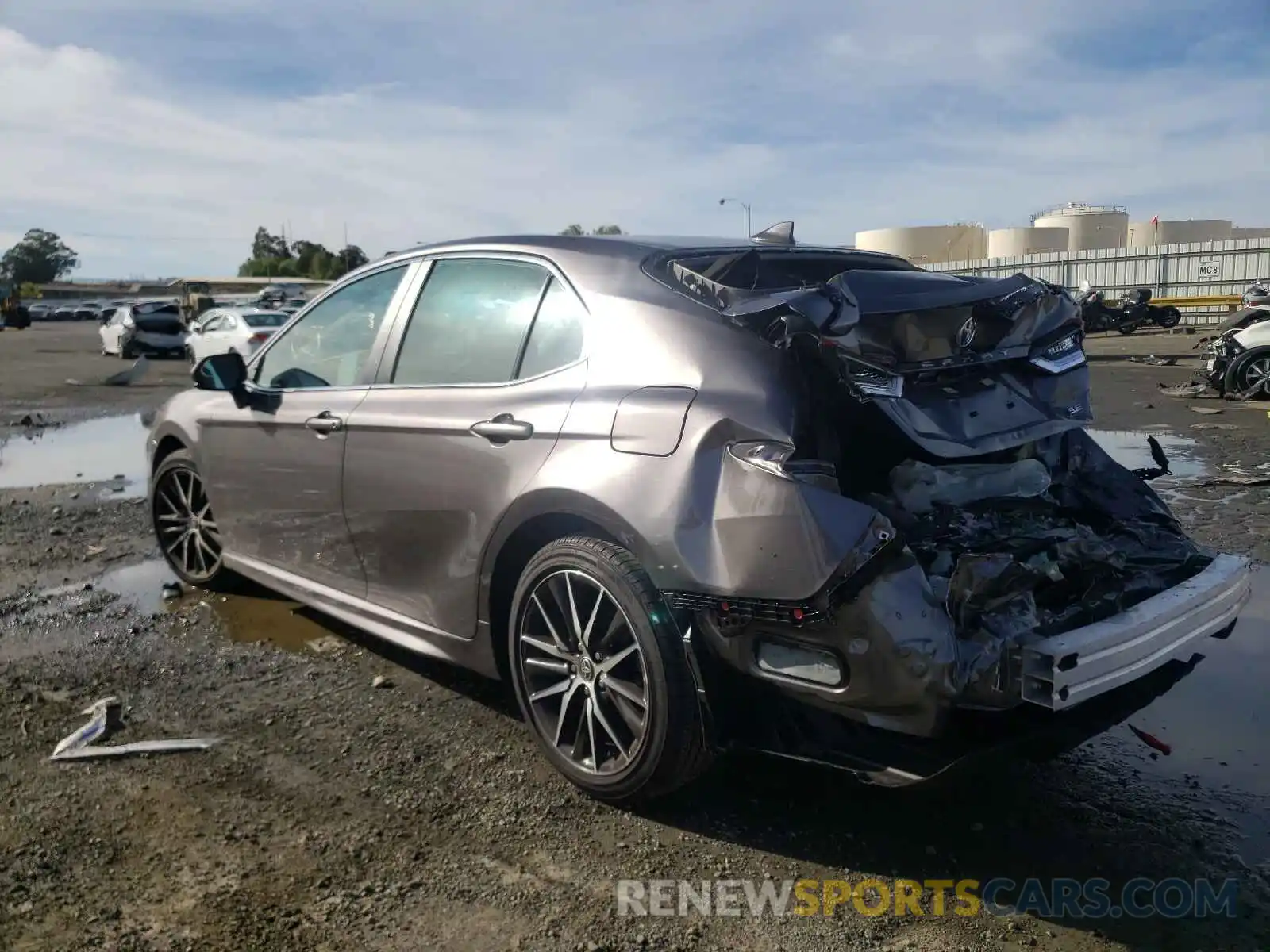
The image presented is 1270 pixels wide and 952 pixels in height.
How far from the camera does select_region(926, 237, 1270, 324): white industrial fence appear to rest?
31.8m

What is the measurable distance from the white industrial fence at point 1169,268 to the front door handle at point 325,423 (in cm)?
2926

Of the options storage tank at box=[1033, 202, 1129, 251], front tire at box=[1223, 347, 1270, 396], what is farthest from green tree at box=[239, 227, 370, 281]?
front tire at box=[1223, 347, 1270, 396]

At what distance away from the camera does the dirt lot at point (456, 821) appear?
269 cm

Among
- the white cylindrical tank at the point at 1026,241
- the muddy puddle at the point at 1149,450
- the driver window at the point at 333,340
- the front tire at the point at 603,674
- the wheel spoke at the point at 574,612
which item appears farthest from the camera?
the white cylindrical tank at the point at 1026,241

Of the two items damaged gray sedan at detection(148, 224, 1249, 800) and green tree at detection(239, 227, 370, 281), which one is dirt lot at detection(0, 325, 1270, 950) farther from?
green tree at detection(239, 227, 370, 281)

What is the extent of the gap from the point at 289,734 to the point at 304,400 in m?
1.44

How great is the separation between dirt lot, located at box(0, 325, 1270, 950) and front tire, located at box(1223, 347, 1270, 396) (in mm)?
9677

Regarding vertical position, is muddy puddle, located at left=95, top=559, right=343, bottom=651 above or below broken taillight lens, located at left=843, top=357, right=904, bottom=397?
below

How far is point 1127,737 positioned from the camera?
3822 mm

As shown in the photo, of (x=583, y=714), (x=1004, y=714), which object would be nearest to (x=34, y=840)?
(x=583, y=714)

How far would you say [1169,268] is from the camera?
1337 inches

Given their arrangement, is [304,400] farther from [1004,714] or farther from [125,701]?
[1004,714]

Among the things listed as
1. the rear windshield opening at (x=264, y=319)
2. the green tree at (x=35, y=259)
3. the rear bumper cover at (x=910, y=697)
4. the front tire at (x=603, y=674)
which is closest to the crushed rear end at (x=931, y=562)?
the rear bumper cover at (x=910, y=697)

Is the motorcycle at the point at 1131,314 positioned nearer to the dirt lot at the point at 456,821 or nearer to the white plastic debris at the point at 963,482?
the dirt lot at the point at 456,821
